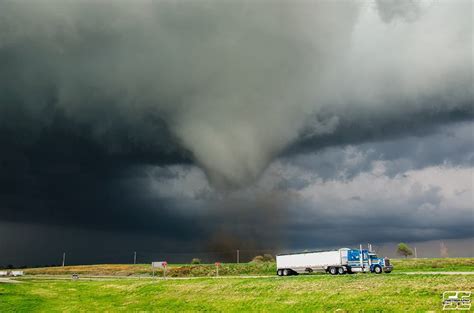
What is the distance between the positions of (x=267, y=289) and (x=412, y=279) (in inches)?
672

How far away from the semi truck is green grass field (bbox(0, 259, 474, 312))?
14.2 ft

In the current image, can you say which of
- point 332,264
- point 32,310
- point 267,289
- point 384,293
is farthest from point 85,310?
point 384,293

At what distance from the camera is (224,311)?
47.4m

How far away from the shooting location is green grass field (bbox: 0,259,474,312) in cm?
3941

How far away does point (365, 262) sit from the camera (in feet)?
204

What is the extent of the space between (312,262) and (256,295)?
17.3m

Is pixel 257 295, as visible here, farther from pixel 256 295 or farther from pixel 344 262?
pixel 344 262

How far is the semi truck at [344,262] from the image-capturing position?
61.5 metres
